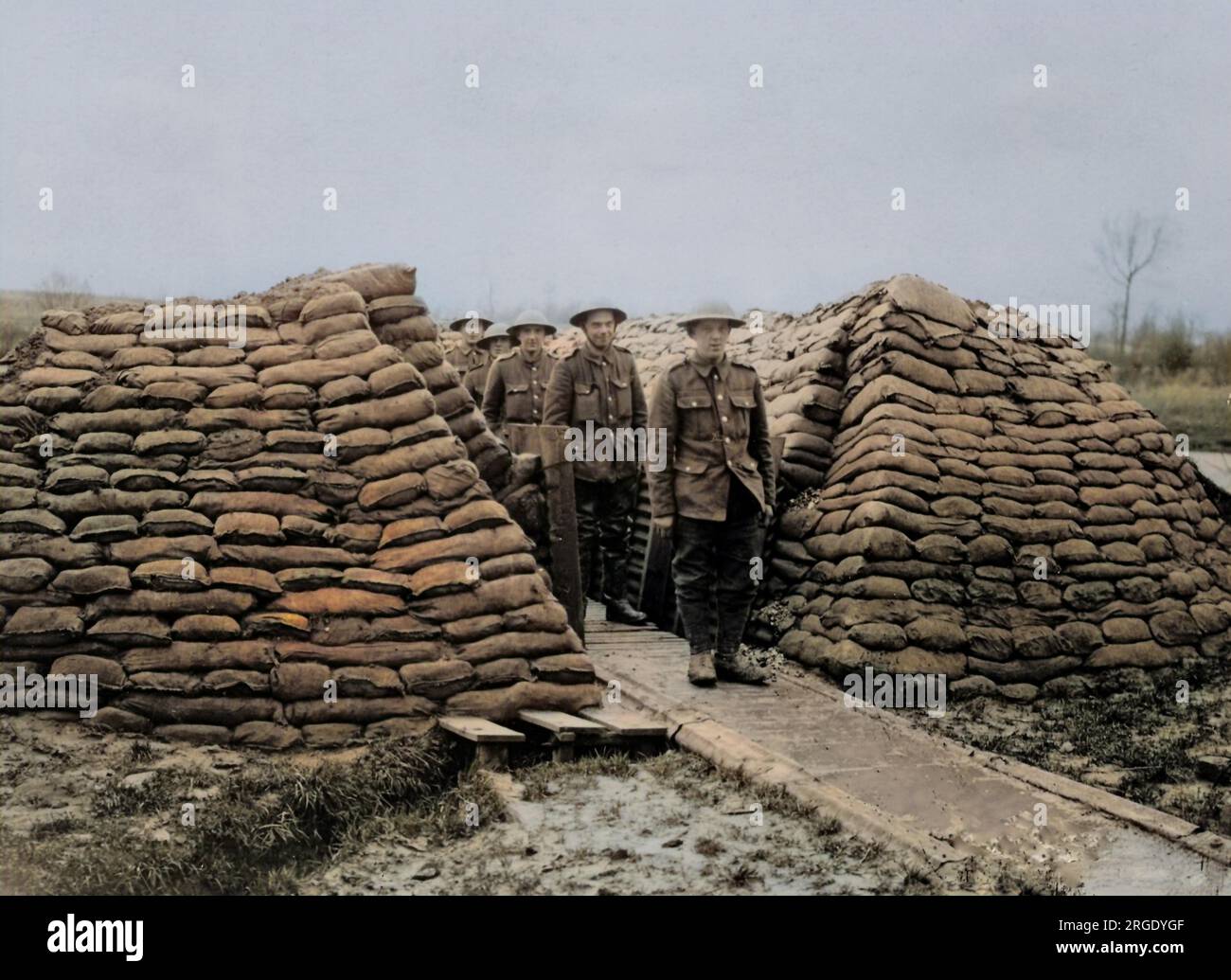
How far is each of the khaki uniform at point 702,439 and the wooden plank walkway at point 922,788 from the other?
2.99 feet

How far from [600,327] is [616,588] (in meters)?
1.68

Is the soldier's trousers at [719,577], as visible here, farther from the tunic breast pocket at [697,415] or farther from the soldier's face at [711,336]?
the soldier's face at [711,336]

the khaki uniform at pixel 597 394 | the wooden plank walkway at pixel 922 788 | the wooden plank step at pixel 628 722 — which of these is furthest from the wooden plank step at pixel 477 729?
the khaki uniform at pixel 597 394

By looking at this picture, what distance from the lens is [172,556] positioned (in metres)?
5.14

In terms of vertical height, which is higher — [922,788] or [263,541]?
[263,541]

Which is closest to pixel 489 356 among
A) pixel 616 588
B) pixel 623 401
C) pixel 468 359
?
pixel 468 359

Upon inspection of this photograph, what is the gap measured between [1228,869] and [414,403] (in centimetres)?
359

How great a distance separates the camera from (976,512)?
721 centimetres

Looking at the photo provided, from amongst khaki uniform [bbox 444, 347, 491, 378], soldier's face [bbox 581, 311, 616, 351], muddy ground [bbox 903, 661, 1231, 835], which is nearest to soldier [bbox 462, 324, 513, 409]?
khaki uniform [bbox 444, 347, 491, 378]

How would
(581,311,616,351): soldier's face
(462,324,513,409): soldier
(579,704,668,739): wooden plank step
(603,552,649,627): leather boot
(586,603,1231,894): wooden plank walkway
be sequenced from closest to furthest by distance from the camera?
(586,603,1231,894): wooden plank walkway → (579,704,668,739): wooden plank step → (581,311,616,351): soldier's face → (603,552,649,627): leather boot → (462,324,513,409): soldier

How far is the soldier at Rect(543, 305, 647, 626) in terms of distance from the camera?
8039 millimetres

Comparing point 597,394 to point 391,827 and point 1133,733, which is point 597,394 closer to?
point 1133,733

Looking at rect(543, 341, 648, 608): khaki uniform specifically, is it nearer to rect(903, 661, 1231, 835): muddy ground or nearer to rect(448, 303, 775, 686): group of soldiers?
rect(448, 303, 775, 686): group of soldiers

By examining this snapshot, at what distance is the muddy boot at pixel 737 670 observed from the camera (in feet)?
21.0
